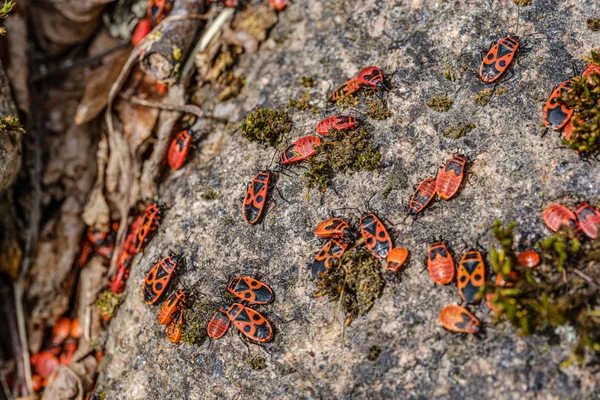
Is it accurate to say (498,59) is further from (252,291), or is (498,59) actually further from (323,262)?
(252,291)

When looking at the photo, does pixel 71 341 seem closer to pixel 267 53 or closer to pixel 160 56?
pixel 160 56

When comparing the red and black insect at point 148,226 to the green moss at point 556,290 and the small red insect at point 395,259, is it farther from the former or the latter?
the green moss at point 556,290

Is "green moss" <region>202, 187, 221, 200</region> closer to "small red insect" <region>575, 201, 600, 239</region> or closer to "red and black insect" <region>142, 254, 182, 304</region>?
"red and black insect" <region>142, 254, 182, 304</region>

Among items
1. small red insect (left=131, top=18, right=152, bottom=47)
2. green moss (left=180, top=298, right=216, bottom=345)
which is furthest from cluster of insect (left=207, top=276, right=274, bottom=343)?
small red insect (left=131, top=18, right=152, bottom=47)

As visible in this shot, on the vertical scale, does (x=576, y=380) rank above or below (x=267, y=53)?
below

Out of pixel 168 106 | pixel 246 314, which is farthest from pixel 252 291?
pixel 168 106

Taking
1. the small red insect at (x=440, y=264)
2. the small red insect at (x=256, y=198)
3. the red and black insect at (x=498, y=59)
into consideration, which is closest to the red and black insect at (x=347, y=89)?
the small red insect at (x=256, y=198)

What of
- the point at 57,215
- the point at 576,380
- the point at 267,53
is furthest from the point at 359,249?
the point at 57,215
